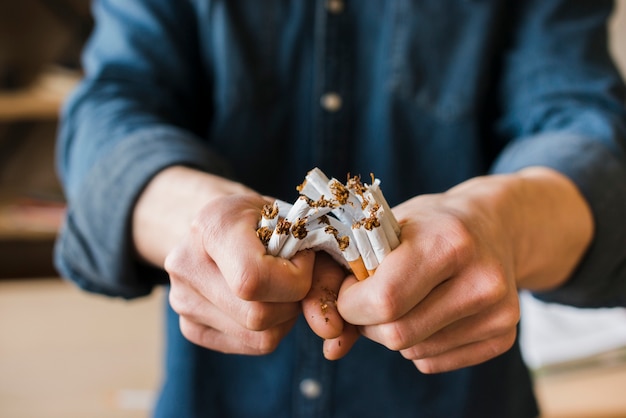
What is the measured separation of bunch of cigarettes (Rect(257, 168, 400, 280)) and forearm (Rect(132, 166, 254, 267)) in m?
0.08

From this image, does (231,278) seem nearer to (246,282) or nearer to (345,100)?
(246,282)

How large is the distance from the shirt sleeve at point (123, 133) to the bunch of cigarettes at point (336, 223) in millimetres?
170

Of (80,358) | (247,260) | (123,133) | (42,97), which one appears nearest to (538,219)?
(247,260)

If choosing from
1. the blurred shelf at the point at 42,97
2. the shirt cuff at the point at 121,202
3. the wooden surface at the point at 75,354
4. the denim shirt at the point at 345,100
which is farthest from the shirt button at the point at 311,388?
the blurred shelf at the point at 42,97

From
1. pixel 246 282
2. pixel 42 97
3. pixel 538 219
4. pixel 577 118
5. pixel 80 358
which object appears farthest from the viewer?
pixel 42 97

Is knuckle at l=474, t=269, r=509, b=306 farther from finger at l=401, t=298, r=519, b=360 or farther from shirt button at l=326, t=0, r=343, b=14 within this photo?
shirt button at l=326, t=0, r=343, b=14

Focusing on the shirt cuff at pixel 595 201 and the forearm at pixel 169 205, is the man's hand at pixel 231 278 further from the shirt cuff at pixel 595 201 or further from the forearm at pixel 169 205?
the shirt cuff at pixel 595 201

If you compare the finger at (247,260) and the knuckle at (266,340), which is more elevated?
the finger at (247,260)

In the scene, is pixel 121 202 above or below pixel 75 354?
above

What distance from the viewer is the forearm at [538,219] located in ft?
1.39

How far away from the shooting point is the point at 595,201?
0.49 metres

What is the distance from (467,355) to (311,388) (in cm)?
28

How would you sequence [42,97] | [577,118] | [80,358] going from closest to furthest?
1. [577,118]
2. [80,358]
3. [42,97]

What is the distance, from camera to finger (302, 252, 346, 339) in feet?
1.19
